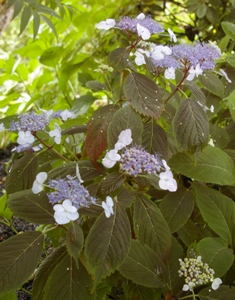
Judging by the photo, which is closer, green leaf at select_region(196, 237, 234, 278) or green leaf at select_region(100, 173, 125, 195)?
green leaf at select_region(100, 173, 125, 195)

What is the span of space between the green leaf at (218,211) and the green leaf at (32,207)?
0.32m

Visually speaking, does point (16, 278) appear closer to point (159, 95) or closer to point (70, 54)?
point (159, 95)

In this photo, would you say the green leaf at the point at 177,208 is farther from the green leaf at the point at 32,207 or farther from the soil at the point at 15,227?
the soil at the point at 15,227

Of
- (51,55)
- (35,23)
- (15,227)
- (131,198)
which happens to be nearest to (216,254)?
(131,198)

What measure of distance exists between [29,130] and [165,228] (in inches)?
11.6

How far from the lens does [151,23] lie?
2.85 feet

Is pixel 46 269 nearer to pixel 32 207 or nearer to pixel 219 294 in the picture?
pixel 32 207

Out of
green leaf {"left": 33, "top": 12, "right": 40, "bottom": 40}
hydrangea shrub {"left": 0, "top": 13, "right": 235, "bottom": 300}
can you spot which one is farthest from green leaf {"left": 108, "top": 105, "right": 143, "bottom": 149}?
green leaf {"left": 33, "top": 12, "right": 40, "bottom": 40}

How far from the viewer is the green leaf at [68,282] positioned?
73 centimetres

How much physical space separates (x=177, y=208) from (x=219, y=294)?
0.18m

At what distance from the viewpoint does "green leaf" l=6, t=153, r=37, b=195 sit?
0.91 m

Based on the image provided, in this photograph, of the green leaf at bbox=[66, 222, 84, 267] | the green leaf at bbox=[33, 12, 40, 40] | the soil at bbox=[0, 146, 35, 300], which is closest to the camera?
the green leaf at bbox=[66, 222, 84, 267]

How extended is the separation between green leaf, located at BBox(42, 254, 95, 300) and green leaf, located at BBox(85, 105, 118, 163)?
19 centimetres

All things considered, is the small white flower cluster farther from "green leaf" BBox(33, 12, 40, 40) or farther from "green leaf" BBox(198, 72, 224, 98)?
"green leaf" BBox(33, 12, 40, 40)
